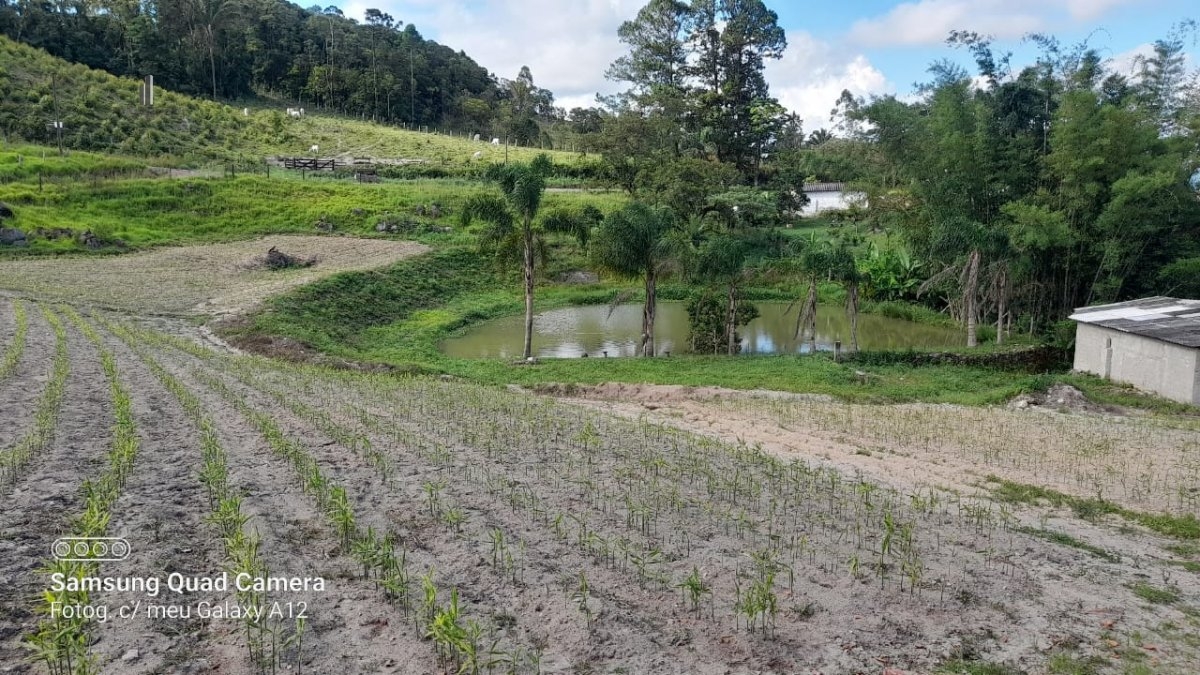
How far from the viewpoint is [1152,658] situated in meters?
5.88

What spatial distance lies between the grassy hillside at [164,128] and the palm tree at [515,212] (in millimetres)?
32860

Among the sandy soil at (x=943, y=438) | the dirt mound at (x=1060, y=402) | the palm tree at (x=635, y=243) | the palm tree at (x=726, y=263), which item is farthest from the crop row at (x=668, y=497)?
the palm tree at (x=726, y=263)

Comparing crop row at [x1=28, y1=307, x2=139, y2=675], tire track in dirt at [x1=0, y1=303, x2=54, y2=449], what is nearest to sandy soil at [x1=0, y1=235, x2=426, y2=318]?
tire track in dirt at [x1=0, y1=303, x2=54, y2=449]

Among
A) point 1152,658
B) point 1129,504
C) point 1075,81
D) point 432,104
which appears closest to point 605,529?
point 1152,658

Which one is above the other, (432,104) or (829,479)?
(432,104)

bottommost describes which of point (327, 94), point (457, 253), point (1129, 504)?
point (1129, 504)

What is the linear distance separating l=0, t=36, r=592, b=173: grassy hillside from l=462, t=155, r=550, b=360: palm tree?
3286 cm

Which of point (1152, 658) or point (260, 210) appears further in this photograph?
point (260, 210)

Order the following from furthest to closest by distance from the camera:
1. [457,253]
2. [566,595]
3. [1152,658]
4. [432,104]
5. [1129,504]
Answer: [432,104] < [457,253] < [1129,504] < [566,595] < [1152,658]

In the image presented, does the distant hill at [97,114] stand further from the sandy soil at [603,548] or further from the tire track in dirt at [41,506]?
the tire track in dirt at [41,506]

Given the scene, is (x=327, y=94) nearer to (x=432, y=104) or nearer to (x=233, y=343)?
(x=432, y=104)

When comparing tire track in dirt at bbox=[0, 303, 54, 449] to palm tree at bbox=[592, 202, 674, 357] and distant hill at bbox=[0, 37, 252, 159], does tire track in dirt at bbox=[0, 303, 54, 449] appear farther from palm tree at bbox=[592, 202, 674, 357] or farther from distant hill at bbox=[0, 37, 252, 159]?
distant hill at bbox=[0, 37, 252, 159]

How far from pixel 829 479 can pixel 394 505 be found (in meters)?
5.71

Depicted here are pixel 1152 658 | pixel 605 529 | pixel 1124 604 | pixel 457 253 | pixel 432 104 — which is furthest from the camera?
pixel 432 104
